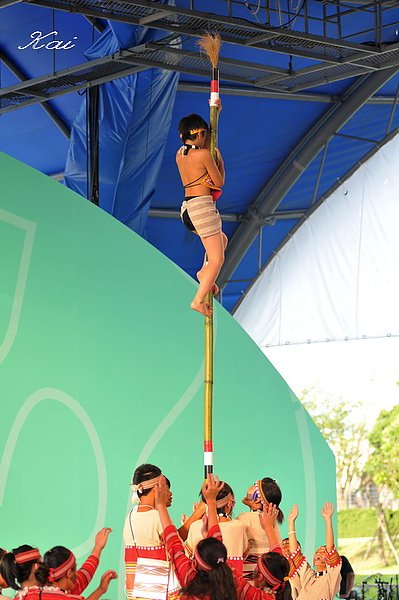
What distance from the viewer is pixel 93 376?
8.18 metres

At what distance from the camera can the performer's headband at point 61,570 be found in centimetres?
546

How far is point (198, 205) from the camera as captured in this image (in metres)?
6.04

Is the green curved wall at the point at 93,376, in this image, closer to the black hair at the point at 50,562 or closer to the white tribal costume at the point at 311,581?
the white tribal costume at the point at 311,581

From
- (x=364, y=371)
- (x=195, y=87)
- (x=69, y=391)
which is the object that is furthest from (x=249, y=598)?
(x=364, y=371)

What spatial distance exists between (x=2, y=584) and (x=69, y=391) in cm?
241

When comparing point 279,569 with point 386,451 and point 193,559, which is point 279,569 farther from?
point 386,451

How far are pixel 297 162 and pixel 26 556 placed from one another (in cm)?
1300

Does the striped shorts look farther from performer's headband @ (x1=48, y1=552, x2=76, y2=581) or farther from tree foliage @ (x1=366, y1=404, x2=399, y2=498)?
tree foliage @ (x1=366, y1=404, x2=399, y2=498)

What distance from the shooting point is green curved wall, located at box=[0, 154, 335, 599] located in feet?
25.7

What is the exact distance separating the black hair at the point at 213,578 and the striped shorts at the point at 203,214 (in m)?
1.71

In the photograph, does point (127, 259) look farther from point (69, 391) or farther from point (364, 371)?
point (364, 371)

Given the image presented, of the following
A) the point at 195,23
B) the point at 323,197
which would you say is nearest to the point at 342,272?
the point at 323,197

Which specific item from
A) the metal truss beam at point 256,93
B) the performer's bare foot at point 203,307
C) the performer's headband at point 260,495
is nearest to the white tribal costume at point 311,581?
the performer's headband at point 260,495

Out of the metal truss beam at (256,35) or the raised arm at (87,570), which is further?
the metal truss beam at (256,35)
